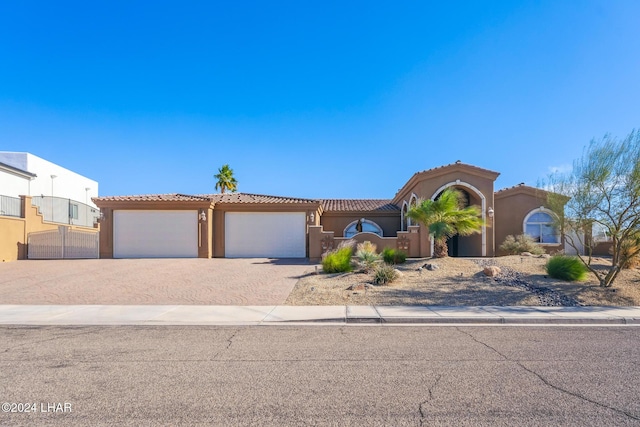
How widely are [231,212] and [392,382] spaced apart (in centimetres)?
Result: 1968

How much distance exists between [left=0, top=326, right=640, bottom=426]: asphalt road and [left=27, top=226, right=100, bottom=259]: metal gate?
16.7m

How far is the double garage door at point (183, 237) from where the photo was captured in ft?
73.0

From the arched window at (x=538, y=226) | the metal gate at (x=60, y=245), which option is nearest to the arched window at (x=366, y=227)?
the arched window at (x=538, y=226)

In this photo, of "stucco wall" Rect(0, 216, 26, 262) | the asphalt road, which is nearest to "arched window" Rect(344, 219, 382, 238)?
the asphalt road

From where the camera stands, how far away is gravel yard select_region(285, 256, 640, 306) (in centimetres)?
Answer: 1104

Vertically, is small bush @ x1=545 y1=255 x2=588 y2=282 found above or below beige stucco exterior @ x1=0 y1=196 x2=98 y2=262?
below

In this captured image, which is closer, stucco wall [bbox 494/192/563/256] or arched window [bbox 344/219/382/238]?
stucco wall [bbox 494/192/563/256]

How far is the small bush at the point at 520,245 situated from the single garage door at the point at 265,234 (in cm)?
1216

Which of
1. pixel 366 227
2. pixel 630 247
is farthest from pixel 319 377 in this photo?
pixel 366 227

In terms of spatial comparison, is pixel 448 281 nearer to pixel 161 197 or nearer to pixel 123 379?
pixel 123 379

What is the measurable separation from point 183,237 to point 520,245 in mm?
19898

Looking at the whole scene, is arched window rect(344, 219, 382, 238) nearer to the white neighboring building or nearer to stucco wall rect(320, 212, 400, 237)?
stucco wall rect(320, 212, 400, 237)

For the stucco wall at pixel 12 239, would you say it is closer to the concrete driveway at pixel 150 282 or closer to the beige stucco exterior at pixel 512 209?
the concrete driveway at pixel 150 282

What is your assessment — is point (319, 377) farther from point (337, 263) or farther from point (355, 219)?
point (355, 219)
